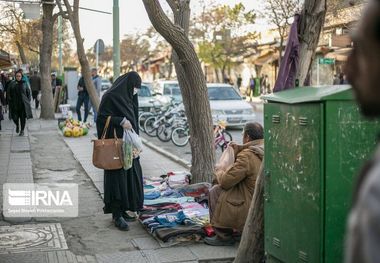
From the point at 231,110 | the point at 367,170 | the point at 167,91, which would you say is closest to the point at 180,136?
the point at 231,110

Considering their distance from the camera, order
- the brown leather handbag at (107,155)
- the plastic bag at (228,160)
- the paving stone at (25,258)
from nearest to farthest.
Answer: the paving stone at (25,258), the plastic bag at (228,160), the brown leather handbag at (107,155)

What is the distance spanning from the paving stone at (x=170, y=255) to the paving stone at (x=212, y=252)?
6 centimetres

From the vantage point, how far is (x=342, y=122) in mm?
3719

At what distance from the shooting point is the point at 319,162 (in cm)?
372

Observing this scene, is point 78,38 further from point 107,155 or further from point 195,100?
point 107,155

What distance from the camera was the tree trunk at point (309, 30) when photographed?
5.04 metres

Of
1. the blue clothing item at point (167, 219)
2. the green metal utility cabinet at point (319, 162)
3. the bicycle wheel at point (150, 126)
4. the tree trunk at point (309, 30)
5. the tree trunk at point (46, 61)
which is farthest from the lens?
the tree trunk at point (46, 61)

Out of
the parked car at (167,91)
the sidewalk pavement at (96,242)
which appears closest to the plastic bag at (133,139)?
the sidewalk pavement at (96,242)

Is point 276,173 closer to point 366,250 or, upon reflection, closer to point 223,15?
point 366,250

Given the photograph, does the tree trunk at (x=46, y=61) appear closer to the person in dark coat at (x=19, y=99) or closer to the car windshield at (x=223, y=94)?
the person in dark coat at (x=19, y=99)

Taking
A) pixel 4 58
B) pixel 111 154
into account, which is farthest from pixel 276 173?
pixel 4 58

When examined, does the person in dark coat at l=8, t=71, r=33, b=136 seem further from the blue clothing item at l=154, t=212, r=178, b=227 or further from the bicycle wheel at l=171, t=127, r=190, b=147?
the blue clothing item at l=154, t=212, r=178, b=227

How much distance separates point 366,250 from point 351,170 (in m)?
2.46

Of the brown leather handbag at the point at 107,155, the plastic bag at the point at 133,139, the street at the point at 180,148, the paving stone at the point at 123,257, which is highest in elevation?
the plastic bag at the point at 133,139
